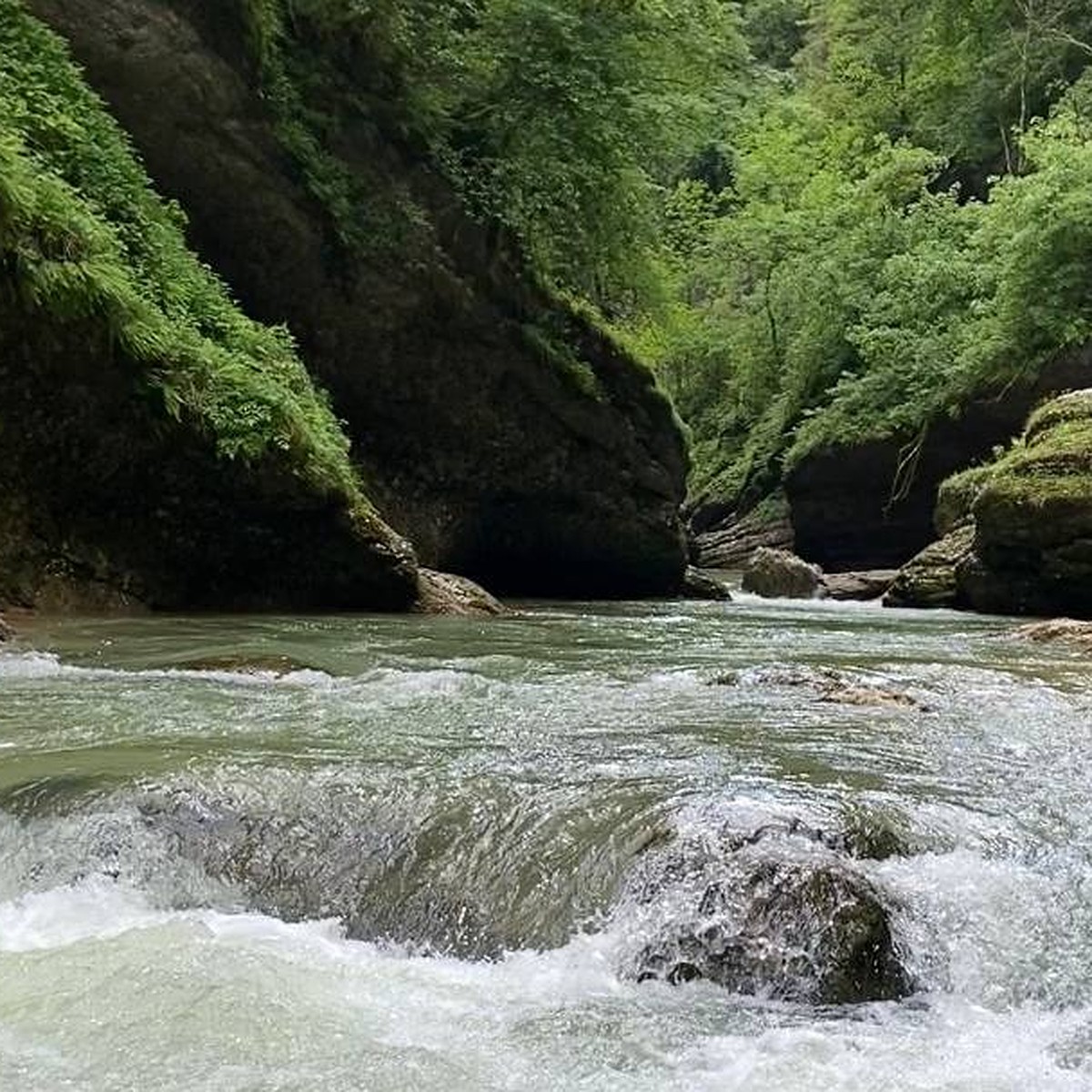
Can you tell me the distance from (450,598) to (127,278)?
4667 mm

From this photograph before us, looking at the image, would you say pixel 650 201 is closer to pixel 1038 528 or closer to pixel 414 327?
pixel 414 327

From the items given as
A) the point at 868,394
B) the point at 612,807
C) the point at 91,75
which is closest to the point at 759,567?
the point at 868,394

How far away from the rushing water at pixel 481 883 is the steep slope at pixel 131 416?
163 inches

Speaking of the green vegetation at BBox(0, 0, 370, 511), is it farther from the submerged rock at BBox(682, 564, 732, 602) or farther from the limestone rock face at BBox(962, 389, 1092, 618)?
the submerged rock at BBox(682, 564, 732, 602)

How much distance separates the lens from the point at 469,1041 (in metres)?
3.43

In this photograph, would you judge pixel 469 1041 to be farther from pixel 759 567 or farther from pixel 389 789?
pixel 759 567

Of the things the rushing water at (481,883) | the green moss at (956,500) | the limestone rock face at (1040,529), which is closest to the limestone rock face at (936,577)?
the green moss at (956,500)

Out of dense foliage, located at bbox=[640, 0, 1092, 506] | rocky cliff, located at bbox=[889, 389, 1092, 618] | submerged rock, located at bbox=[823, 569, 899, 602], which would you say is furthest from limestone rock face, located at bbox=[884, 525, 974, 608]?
dense foliage, located at bbox=[640, 0, 1092, 506]

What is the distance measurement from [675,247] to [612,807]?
3271cm

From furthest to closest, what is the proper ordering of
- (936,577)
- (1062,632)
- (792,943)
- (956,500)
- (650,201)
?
(956,500), (650,201), (936,577), (1062,632), (792,943)

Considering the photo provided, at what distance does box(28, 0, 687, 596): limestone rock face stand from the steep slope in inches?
48.9

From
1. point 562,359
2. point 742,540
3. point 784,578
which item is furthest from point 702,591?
point 742,540

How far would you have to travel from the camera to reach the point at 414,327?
16.2m

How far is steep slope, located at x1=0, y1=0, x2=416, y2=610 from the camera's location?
35.7 feet
